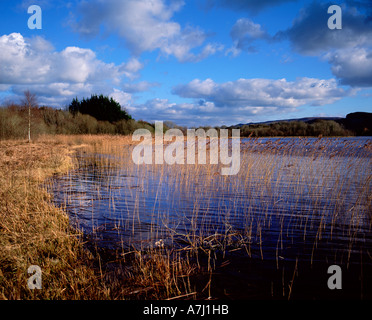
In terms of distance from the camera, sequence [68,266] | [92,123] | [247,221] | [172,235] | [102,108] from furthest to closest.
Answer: [102,108], [92,123], [247,221], [172,235], [68,266]

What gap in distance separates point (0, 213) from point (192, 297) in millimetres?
3927

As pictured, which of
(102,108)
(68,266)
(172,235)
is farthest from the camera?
(102,108)

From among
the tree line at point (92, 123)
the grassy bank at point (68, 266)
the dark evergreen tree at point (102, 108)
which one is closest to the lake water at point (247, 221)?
the grassy bank at point (68, 266)

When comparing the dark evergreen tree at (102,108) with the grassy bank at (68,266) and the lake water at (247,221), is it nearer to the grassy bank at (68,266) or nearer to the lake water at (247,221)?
the lake water at (247,221)

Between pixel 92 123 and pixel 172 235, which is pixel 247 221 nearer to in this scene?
pixel 172 235

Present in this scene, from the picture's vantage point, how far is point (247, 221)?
5.00m

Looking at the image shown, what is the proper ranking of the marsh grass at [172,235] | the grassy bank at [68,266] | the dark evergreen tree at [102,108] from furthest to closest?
the dark evergreen tree at [102,108] < the marsh grass at [172,235] < the grassy bank at [68,266]

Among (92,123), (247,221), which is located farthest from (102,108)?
(247,221)

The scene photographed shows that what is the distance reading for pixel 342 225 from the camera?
473 centimetres

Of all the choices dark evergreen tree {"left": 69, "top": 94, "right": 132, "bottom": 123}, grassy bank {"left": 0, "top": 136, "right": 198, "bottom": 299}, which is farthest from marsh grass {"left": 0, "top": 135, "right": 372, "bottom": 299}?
dark evergreen tree {"left": 69, "top": 94, "right": 132, "bottom": 123}

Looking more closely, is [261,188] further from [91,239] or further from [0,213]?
[0,213]

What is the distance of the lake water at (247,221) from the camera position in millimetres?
3236

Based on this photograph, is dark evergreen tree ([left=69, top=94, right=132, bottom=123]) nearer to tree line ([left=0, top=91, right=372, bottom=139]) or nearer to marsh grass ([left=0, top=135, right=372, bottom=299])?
tree line ([left=0, top=91, right=372, bottom=139])

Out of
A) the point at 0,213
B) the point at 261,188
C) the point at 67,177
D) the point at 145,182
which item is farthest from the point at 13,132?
the point at 261,188
